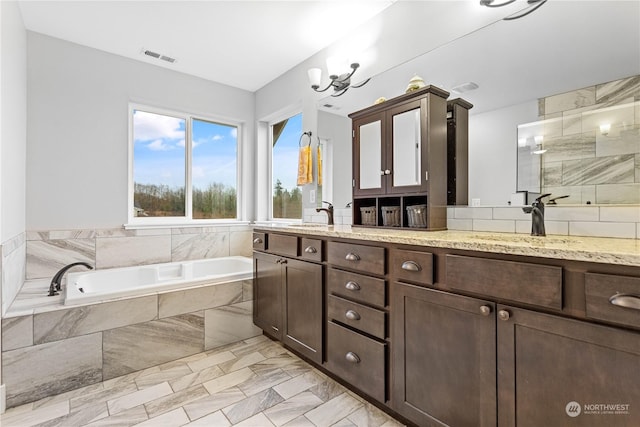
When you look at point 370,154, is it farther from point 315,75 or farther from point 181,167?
point 181,167

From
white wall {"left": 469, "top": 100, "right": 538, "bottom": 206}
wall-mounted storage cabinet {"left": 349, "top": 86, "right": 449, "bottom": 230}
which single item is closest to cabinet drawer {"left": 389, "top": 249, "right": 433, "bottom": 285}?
wall-mounted storage cabinet {"left": 349, "top": 86, "right": 449, "bottom": 230}

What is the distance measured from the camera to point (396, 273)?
1.45m

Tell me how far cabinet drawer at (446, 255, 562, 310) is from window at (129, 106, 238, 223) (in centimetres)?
301

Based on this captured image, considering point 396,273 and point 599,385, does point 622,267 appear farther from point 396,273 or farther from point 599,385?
point 396,273

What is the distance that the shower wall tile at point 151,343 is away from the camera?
203 centimetres

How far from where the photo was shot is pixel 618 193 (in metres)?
1.31

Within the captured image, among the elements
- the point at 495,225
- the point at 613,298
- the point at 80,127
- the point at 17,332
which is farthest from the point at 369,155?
the point at 80,127

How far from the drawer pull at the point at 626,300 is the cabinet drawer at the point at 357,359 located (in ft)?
2.99

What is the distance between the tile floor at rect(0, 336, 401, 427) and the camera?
1.61 meters

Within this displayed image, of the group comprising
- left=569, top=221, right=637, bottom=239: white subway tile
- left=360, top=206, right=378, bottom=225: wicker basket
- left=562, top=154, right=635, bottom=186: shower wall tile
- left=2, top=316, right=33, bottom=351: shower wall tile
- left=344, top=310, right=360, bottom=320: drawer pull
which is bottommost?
left=2, top=316, right=33, bottom=351: shower wall tile

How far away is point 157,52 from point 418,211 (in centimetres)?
275

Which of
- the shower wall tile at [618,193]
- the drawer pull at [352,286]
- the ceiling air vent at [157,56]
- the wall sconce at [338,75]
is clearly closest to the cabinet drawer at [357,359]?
the drawer pull at [352,286]

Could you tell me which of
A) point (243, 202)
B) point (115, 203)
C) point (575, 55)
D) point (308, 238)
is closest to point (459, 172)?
point (575, 55)

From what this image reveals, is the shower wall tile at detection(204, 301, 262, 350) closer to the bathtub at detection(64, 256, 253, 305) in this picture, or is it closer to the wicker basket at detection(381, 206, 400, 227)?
the bathtub at detection(64, 256, 253, 305)
